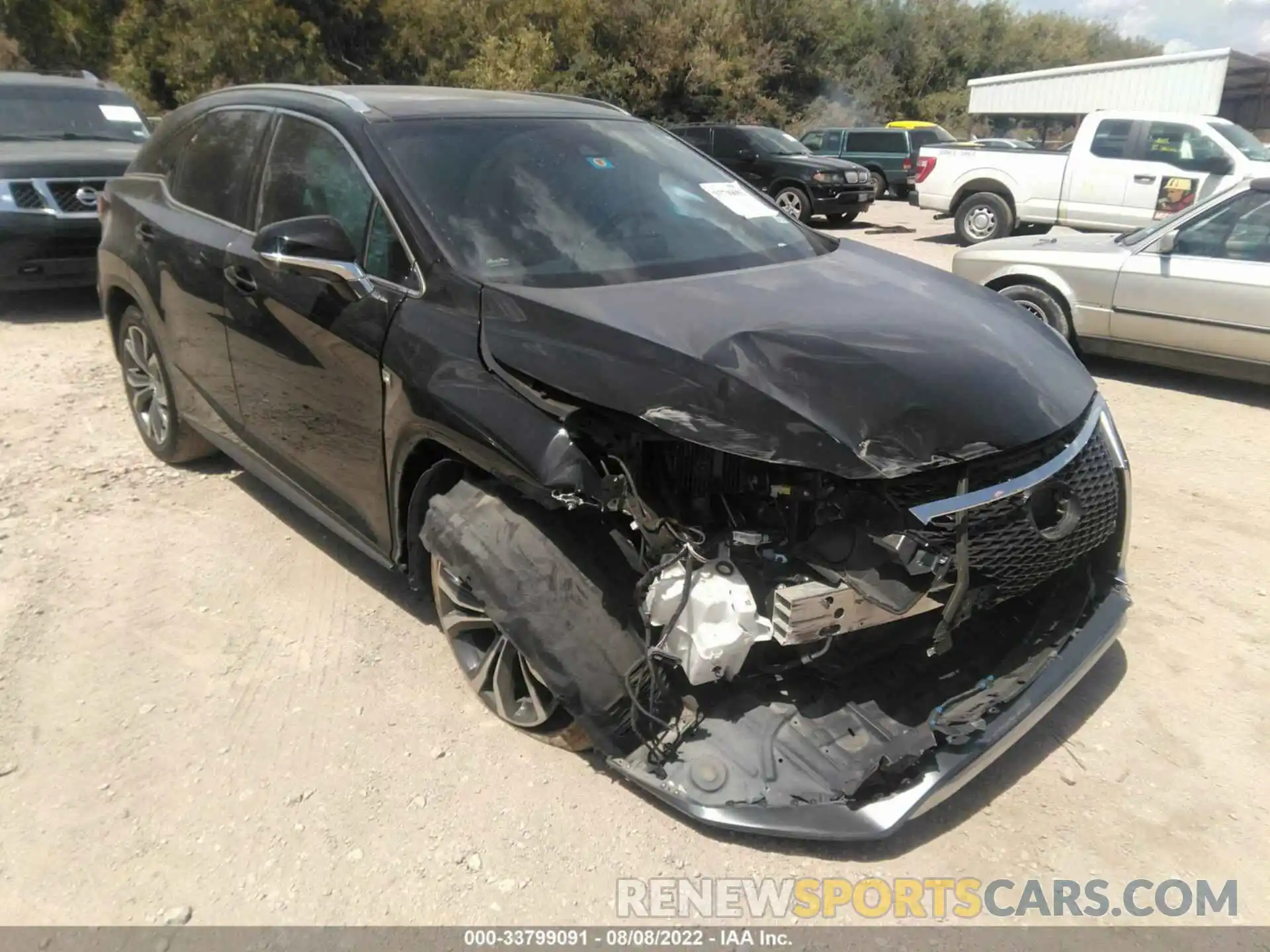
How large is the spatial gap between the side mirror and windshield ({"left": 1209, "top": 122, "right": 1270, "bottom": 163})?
11.8m

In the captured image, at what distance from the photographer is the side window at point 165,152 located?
4.54m

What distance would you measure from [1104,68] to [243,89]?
2493cm

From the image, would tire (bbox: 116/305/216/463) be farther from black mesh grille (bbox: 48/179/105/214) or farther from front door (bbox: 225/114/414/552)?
black mesh grille (bbox: 48/179/105/214)

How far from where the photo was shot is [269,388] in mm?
3713

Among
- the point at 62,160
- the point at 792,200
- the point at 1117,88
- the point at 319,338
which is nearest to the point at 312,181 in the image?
the point at 319,338

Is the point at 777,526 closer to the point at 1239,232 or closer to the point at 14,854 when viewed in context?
the point at 14,854

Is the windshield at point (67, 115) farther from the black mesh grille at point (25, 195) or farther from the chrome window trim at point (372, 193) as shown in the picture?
the chrome window trim at point (372, 193)

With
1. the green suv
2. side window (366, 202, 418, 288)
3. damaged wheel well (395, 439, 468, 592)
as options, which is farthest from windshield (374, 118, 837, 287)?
the green suv

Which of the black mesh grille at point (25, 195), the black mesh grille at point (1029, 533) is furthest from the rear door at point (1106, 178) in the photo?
the black mesh grille at point (25, 195)

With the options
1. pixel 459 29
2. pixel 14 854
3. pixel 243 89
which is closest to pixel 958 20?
pixel 459 29

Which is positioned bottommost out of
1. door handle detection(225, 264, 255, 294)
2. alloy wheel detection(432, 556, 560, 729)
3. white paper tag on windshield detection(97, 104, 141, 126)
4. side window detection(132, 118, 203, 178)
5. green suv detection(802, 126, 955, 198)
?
green suv detection(802, 126, 955, 198)

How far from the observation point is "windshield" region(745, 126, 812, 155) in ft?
55.0

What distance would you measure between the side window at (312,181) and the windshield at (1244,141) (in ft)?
38.0

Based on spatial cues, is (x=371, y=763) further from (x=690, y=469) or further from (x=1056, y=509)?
(x=1056, y=509)
